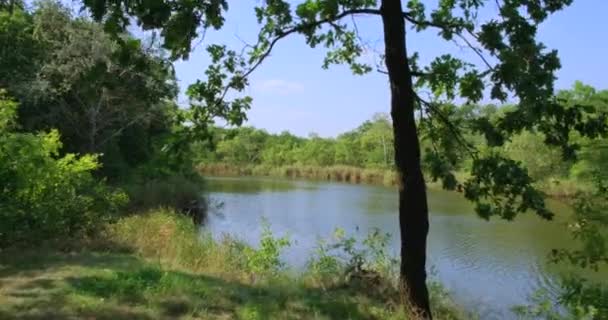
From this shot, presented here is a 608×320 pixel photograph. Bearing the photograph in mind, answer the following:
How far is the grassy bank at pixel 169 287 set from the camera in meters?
5.64

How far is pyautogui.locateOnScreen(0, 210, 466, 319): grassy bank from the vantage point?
5637 millimetres

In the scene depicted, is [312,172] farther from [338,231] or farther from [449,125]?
[449,125]

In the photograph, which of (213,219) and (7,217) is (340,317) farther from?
(213,219)

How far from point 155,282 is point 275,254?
9.36 ft

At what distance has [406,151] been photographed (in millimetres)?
5402

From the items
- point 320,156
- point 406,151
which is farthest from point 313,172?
point 406,151

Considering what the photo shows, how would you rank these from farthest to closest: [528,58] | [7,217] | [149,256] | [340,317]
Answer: [149,256], [7,217], [340,317], [528,58]

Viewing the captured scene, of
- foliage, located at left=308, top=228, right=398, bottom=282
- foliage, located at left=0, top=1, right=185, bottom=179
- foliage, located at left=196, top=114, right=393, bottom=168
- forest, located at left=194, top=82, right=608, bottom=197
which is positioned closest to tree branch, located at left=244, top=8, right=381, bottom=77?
foliage, located at left=308, top=228, right=398, bottom=282

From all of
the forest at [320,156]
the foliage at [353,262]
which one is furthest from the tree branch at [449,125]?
the forest at [320,156]

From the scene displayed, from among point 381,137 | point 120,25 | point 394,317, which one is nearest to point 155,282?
point 394,317

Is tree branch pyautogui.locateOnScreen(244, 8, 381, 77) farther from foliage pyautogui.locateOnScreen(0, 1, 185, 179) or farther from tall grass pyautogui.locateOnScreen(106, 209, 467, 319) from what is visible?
foliage pyautogui.locateOnScreen(0, 1, 185, 179)

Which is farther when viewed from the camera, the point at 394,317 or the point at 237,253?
the point at 237,253

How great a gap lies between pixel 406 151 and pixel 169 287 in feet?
9.56

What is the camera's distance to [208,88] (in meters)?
5.67
